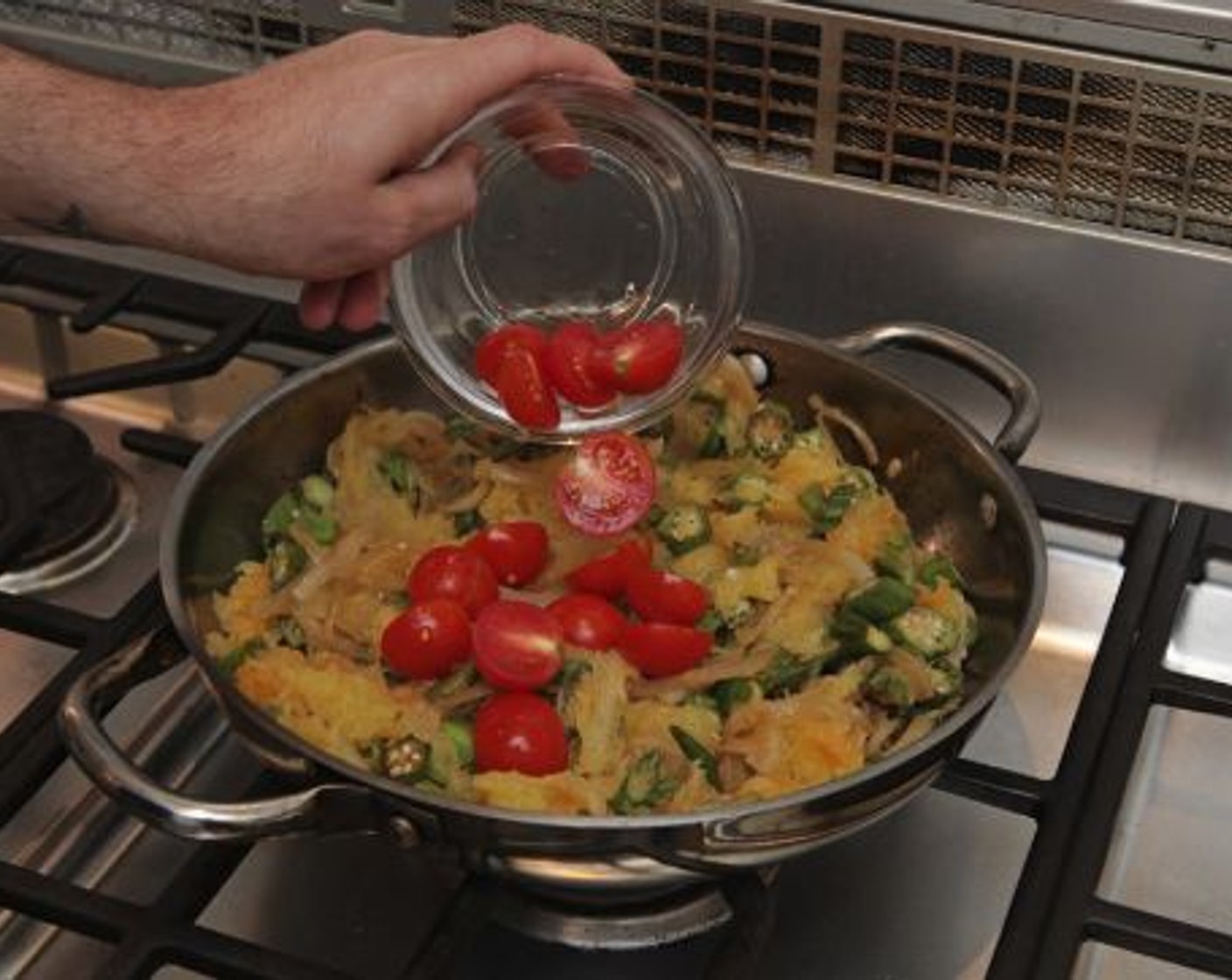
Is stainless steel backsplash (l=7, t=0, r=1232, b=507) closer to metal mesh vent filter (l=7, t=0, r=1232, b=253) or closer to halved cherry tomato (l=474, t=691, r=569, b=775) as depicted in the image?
metal mesh vent filter (l=7, t=0, r=1232, b=253)

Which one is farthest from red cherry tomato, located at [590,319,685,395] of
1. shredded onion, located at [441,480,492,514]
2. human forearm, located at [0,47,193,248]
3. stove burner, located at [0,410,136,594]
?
stove burner, located at [0,410,136,594]

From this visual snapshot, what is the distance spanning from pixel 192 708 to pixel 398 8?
45cm

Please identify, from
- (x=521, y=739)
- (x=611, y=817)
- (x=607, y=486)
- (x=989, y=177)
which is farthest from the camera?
(x=989, y=177)

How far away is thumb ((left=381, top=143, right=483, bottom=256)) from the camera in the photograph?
3.00 feet

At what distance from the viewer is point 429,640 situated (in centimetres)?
96

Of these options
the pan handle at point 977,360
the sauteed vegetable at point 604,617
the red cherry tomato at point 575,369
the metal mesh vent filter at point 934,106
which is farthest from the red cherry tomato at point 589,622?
the metal mesh vent filter at point 934,106

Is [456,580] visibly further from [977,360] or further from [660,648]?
[977,360]

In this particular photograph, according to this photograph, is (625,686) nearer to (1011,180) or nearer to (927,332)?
(927,332)

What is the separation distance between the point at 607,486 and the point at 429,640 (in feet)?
0.42

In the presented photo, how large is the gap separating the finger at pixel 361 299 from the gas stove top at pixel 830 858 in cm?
18

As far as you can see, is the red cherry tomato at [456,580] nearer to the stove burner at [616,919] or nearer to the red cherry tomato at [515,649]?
the red cherry tomato at [515,649]

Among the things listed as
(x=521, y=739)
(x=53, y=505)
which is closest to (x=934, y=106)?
(x=521, y=739)

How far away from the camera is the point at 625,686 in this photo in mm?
959

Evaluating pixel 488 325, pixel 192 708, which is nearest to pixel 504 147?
pixel 488 325
